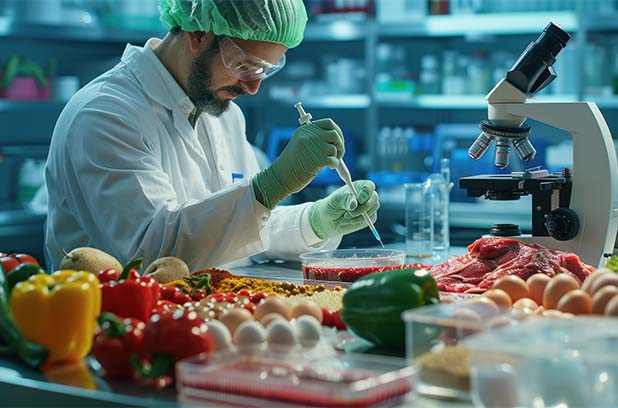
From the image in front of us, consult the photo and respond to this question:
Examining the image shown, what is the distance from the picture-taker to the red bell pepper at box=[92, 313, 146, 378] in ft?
5.20

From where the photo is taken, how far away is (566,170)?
8.70 feet

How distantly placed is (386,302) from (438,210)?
1.94 m

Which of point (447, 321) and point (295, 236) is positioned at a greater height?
point (447, 321)

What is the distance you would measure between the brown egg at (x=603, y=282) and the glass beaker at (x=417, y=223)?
160 centimetres

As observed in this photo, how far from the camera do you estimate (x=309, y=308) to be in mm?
1812

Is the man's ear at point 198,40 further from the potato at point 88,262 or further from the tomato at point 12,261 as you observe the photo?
the tomato at point 12,261

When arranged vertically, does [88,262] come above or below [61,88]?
below

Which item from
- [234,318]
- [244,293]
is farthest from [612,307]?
[244,293]

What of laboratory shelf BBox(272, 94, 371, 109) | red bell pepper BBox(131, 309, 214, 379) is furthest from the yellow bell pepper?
laboratory shelf BBox(272, 94, 371, 109)

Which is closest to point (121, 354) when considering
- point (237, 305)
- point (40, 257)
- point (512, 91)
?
point (237, 305)

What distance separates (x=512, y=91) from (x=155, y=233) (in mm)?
1117

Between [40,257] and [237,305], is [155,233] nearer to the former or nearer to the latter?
[237,305]

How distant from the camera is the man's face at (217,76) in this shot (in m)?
3.03

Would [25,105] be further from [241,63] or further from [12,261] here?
[12,261]
